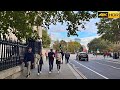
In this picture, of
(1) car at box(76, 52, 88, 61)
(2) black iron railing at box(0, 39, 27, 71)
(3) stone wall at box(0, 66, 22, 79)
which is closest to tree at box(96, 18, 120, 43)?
(1) car at box(76, 52, 88, 61)

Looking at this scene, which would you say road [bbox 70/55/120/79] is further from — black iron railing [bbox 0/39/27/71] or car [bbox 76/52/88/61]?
car [bbox 76/52/88/61]

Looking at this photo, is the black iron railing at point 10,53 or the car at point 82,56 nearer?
the black iron railing at point 10,53

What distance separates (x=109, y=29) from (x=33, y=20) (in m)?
43.0

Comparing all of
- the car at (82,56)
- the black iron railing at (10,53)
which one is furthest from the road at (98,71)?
the car at (82,56)

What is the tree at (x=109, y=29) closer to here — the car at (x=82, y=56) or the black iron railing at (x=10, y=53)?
the car at (x=82, y=56)

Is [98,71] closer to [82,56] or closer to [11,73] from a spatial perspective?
[11,73]

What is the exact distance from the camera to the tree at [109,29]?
5212cm

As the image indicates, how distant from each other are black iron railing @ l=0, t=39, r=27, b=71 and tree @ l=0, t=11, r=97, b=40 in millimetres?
1007

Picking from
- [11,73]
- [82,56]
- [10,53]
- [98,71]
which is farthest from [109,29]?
[11,73]

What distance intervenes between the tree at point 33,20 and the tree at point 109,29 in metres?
38.1
